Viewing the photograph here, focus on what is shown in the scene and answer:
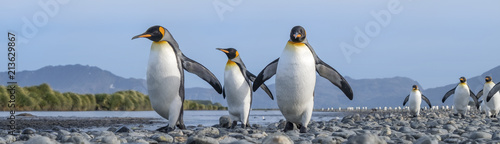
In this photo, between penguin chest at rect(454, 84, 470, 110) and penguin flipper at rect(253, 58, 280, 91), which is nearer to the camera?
penguin flipper at rect(253, 58, 280, 91)

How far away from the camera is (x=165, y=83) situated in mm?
6855

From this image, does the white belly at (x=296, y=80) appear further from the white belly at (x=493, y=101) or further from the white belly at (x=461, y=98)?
the white belly at (x=493, y=101)

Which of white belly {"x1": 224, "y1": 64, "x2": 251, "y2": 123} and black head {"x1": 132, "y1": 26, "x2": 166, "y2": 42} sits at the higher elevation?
black head {"x1": 132, "y1": 26, "x2": 166, "y2": 42}

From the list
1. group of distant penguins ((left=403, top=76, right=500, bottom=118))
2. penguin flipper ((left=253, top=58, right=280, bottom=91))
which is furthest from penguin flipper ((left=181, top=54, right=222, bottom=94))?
group of distant penguins ((left=403, top=76, right=500, bottom=118))

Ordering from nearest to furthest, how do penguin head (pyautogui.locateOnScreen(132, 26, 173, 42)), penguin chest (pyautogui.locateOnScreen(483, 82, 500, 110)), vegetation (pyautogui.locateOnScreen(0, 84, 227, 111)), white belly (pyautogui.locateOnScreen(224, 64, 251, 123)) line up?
1. penguin head (pyautogui.locateOnScreen(132, 26, 173, 42))
2. white belly (pyautogui.locateOnScreen(224, 64, 251, 123))
3. penguin chest (pyautogui.locateOnScreen(483, 82, 500, 110))
4. vegetation (pyautogui.locateOnScreen(0, 84, 227, 111))

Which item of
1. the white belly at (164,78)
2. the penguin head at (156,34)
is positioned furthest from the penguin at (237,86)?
the penguin head at (156,34)

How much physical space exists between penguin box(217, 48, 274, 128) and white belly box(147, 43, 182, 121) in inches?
49.9

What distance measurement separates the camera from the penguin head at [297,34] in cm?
638

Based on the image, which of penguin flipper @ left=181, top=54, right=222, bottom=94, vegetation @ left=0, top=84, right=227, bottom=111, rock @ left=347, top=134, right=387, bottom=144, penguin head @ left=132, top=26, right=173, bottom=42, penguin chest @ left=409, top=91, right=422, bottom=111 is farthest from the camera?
vegetation @ left=0, top=84, right=227, bottom=111

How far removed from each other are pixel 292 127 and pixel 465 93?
9.25 metres

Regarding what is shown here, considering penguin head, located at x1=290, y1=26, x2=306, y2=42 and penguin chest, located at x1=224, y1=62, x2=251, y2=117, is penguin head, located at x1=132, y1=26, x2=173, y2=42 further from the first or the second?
penguin head, located at x1=290, y1=26, x2=306, y2=42

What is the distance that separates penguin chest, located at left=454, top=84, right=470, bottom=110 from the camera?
14406 millimetres

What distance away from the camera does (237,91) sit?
26.4 feet

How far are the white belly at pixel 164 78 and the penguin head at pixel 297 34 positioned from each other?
1.70 meters
